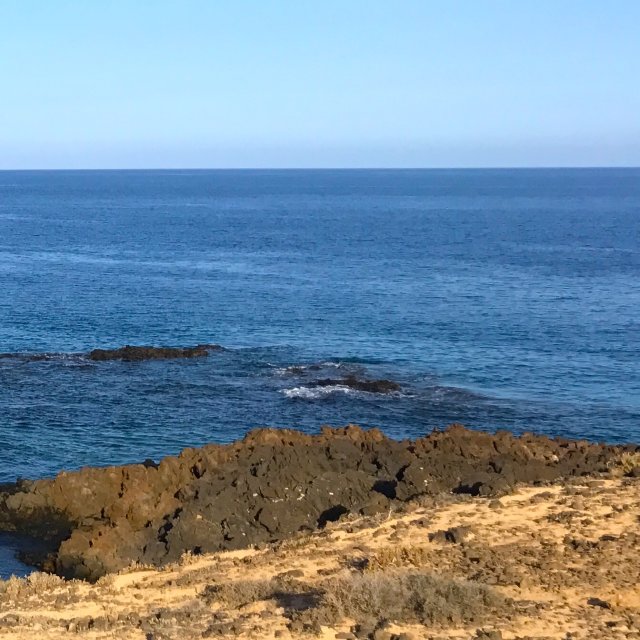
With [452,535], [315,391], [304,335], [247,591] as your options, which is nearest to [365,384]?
[315,391]

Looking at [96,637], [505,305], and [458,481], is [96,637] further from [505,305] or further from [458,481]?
[505,305]

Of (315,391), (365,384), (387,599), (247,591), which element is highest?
(387,599)

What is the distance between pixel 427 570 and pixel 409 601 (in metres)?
2.61

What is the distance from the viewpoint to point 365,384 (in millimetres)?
52344

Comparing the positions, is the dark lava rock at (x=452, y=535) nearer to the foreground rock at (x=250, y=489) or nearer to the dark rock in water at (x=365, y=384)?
the foreground rock at (x=250, y=489)

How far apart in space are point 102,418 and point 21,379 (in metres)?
9.42

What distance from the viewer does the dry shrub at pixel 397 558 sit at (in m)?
22.6

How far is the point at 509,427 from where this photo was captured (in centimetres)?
4591

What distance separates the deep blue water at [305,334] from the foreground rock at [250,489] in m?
6.81

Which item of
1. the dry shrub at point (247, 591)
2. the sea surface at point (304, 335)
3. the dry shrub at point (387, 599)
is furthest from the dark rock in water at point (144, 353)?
the dry shrub at point (387, 599)

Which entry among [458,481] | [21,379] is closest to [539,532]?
[458,481]

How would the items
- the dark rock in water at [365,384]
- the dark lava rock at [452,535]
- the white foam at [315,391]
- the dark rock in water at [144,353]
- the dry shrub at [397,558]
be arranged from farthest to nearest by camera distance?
the dark rock in water at [144,353] → the dark rock in water at [365,384] → the white foam at [315,391] → the dark lava rock at [452,535] → the dry shrub at [397,558]

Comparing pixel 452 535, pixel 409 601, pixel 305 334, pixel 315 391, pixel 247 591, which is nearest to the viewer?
pixel 409 601

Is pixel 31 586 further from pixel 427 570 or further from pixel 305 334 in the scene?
pixel 305 334
